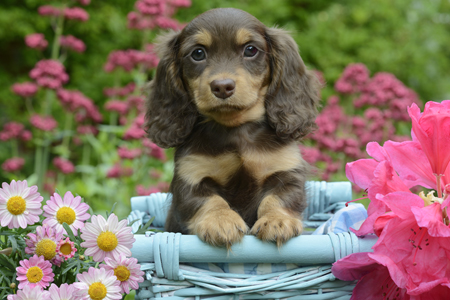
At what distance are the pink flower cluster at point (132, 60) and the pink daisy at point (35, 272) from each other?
3.02m

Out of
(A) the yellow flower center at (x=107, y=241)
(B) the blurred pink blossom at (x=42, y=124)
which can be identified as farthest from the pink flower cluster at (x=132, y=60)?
(A) the yellow flower center at (x=107, y=241)

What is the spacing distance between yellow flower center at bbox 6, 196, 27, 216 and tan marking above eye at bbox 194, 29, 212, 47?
1184 millimetres

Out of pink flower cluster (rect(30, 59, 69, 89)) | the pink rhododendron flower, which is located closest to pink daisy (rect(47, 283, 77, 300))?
the pink rhododendron flower

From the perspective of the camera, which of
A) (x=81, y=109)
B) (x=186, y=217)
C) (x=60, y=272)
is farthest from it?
(x=81, y=109)

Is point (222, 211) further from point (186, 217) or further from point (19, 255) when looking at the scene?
point (19, 255)

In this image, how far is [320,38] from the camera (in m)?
7.10

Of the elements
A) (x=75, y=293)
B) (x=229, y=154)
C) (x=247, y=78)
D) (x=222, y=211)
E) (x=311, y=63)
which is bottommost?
(x=75, y=293)

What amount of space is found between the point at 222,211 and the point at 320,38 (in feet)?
17.8

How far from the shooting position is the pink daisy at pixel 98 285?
1.60 meters

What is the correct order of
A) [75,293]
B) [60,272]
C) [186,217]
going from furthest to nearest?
[186,217], [60,272], [75,293]

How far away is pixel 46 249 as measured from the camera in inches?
65.9

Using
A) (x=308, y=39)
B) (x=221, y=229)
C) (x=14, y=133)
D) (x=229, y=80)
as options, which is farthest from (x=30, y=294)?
(x=308, y=39)

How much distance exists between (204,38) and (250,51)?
24cm

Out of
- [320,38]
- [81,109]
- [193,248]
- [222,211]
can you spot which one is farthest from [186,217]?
[320,38]
